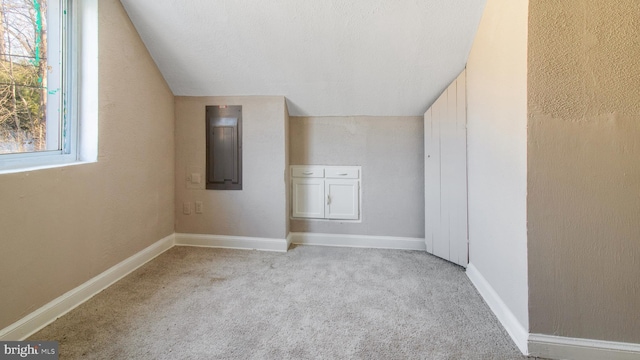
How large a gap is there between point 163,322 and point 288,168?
5.40 feet

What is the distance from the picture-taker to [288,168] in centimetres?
285

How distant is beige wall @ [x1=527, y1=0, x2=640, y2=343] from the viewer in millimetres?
1232

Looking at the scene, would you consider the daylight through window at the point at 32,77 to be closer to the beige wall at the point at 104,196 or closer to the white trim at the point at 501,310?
the beige wall at the point at 104,196

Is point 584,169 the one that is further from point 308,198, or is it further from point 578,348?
point 308,198

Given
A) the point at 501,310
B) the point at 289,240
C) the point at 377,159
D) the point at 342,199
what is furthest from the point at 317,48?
the point at 501,310

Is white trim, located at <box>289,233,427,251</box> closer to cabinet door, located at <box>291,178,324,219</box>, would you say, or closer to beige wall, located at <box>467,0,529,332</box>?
cabinet door, located at <box>291,178,324,219</box>

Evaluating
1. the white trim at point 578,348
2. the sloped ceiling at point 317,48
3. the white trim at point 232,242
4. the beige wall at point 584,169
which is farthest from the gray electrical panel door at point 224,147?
the white trim at point 578,348

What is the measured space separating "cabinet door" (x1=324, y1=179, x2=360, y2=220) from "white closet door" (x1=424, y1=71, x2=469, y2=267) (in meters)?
0.64

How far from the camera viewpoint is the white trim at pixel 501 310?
1.34m

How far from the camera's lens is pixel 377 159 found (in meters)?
2.78

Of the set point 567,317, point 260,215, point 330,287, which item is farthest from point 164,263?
point 567,317

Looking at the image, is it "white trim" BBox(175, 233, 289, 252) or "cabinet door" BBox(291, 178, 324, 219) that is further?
"cabinet door" BBox(291, 178, 324, 219)

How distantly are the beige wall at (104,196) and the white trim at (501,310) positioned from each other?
2.36m

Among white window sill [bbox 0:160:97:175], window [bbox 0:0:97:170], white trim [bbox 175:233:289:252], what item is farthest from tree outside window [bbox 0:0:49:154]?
white trim [bbox 175:233:289:252]
